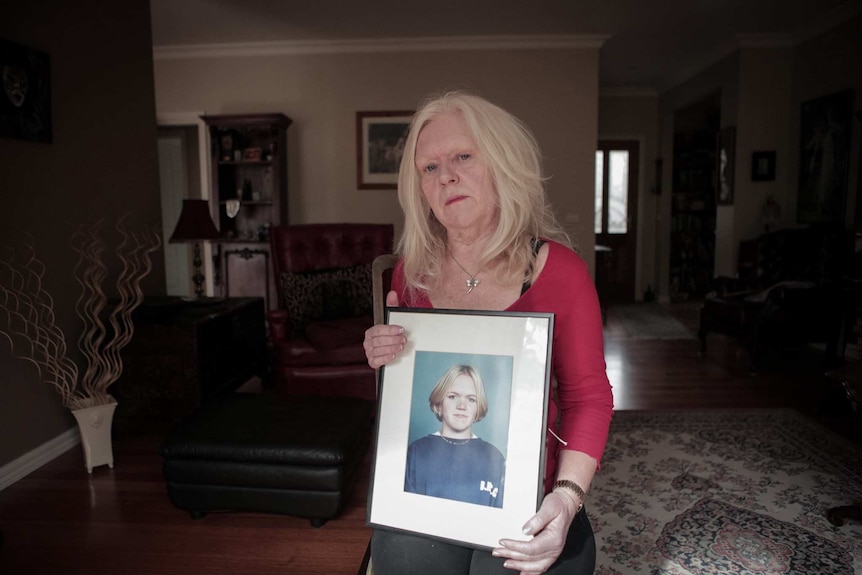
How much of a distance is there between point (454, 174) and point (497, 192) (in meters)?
0.09

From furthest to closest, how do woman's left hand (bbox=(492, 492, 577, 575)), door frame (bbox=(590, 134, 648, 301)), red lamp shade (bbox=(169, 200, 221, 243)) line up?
door frame (bbox=(590, 134, 648, 301))
red lamp shade (bbox=(169, 200, 221, 243))
woman's left hand (bbox=(492, 492, 577, 575))

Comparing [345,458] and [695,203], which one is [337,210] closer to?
[345,458]

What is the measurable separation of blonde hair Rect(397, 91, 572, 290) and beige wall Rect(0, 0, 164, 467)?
7.08ft

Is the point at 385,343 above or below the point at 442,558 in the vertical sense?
above

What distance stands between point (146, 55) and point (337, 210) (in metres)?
2.30

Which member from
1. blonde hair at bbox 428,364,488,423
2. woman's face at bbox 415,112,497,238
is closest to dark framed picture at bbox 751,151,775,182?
woman's face at bbox 415,112,497,238

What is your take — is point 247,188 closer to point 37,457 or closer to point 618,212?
point 37,457

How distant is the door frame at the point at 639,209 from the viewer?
7.37 metres

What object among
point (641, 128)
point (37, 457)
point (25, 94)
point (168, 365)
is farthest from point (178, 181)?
point (641, 128)

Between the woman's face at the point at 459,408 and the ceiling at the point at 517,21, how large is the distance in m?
4.06

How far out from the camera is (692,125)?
25.2 ft

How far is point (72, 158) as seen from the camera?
112 inches

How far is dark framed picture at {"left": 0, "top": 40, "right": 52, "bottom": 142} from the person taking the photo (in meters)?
2.38

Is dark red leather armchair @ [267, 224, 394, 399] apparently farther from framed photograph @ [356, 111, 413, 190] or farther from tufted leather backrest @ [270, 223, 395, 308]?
framed photograph @ [356, 111, 413, 190]
